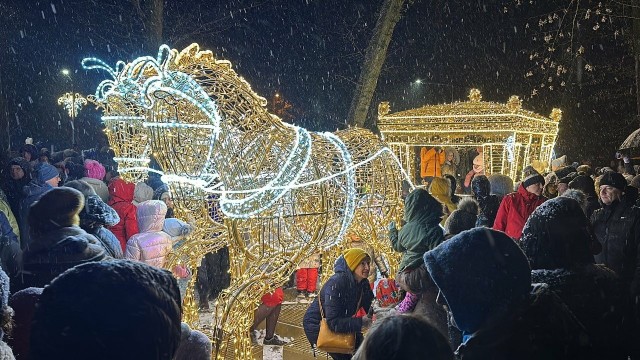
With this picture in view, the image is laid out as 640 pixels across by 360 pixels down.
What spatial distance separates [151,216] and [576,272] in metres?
3.78

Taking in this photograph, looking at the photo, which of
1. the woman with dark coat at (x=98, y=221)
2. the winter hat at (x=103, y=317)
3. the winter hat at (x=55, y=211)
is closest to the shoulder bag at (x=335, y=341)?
the woman with dark coat at (x=98, y=221)

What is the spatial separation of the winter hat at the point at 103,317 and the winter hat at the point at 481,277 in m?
1.07

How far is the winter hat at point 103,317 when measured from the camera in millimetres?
1499

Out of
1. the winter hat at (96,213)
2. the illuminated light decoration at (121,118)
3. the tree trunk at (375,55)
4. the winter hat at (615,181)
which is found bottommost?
the winter hat at (96,213)

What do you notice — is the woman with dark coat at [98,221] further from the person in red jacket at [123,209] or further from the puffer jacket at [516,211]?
the puffer jacket at [516,211]

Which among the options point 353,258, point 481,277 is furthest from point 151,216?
point 481,277

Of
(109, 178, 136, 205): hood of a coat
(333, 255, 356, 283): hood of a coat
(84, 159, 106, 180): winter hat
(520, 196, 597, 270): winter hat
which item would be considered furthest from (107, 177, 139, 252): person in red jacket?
(520, 196, 597, 270): winter hat

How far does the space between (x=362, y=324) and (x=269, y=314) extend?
198 cm

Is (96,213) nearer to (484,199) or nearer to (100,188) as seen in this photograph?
(100,188)

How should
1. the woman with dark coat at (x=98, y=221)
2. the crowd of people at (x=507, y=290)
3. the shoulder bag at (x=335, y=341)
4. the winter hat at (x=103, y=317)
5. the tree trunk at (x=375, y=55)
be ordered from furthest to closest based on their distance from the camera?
the tree trunk at (x=375, y=55)
the shoulder bag at (x=335, y=341)
the woman with dark coat at (x=98, y=221)
the crowd of people at (x=507, y=290)
the winter hat at (x=103, y=317)

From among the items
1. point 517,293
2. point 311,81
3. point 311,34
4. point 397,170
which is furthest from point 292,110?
point 517,293

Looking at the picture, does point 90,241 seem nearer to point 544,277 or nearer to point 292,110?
point 544,277

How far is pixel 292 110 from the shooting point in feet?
76.6

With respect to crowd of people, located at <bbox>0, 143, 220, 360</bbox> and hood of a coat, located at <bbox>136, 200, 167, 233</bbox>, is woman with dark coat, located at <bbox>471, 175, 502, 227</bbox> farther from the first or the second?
hood of a coat, located at <bbox>136, 200, 167, 233</bbox>
